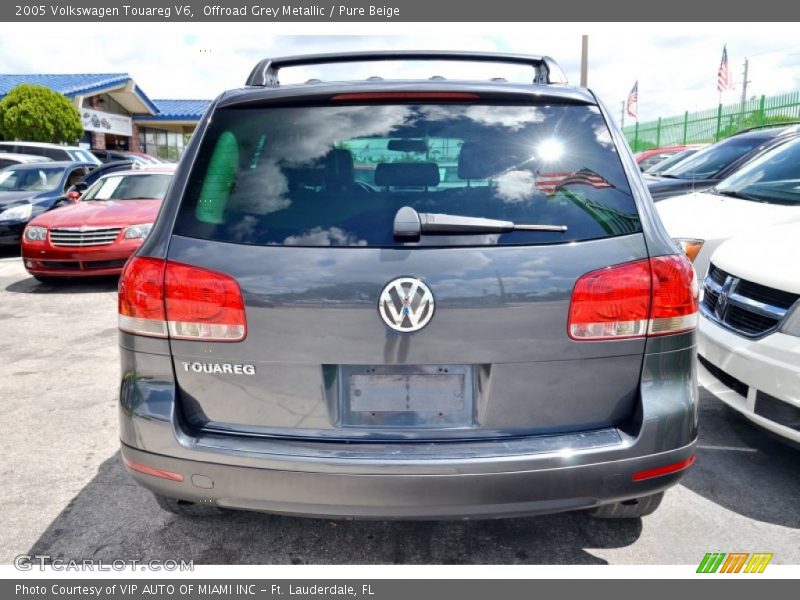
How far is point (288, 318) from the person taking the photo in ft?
7.02

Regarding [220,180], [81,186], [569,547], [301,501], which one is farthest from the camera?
[81,186]

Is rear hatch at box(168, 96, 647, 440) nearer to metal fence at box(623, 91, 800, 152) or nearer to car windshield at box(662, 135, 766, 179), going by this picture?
car windshield at box(662, 135, 766, 179)

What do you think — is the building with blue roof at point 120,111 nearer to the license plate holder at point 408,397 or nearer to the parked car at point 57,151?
the parked car at point 57,151

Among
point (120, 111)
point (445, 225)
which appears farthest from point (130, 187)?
point (120, 111)

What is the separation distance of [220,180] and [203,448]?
0.90 m

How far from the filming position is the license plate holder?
7.05 feet

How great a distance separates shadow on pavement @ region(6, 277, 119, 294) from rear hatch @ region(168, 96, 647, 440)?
677cm

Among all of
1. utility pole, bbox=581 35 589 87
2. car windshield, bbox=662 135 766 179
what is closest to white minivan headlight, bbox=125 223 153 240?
car windshield, bbox=662 135 766 179

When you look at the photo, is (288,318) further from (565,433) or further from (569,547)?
(569,547)

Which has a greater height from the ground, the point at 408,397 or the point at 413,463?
the point at 408,397

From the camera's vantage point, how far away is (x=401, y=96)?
2.37m

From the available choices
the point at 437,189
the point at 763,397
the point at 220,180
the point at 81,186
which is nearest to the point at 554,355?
the point at 437,189

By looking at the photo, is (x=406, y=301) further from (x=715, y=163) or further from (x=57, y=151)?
(x=57, y=151)

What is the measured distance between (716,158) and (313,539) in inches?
283
